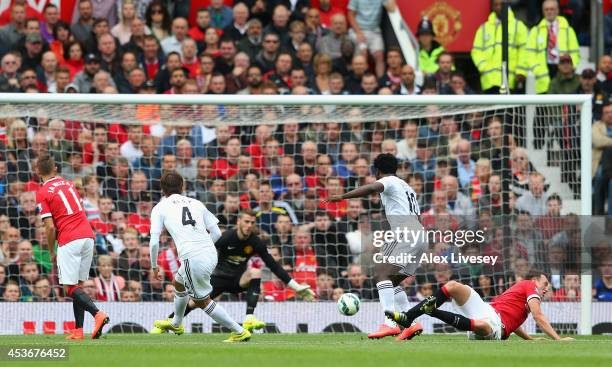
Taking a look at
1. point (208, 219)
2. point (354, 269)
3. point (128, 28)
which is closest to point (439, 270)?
point (354, 269)

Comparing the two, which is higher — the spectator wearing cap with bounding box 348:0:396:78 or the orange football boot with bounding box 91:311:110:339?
the spectator wearing cap with bounding box 348:0:396:78

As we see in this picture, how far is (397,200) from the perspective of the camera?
Answer: 569 inches

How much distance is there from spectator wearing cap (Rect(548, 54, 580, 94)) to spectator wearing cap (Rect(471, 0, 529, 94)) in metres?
0.57

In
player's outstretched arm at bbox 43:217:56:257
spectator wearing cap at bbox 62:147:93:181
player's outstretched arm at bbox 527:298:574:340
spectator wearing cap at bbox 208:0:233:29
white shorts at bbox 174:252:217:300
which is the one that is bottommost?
player's outstretched arm at bbox 527:298:574:340

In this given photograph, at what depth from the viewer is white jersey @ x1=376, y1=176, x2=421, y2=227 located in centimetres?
1437

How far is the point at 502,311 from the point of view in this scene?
14023mm

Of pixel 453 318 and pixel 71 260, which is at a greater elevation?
pixel 71 260

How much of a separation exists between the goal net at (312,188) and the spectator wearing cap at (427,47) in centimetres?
282

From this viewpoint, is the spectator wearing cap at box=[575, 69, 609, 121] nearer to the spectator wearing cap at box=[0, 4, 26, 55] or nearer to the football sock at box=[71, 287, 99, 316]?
the spectator wearing cap at box=[0, 4, 26, 55]

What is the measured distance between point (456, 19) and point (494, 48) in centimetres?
203

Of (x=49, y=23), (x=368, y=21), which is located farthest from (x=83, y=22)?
(x=368, y=21)

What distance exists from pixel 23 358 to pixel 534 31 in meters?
12.8

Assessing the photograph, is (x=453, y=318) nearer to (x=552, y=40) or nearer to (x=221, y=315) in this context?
(x=221, y=315)

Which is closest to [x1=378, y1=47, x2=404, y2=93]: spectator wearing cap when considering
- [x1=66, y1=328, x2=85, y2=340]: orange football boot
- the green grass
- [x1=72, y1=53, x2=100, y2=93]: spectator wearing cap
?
[x1=72, y1=53, x2=100, y2=93]: spectator wearing cap
